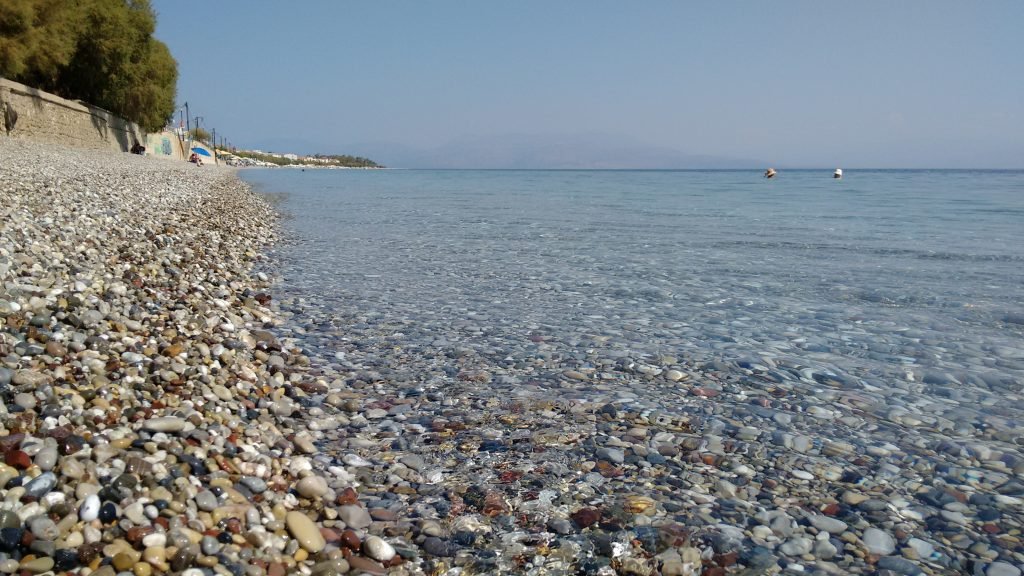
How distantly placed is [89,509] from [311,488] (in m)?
1.06

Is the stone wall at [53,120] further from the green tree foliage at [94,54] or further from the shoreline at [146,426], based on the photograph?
the shoreline at [146,426]

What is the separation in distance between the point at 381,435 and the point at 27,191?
10.3 meters

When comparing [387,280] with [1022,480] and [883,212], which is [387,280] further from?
[883,212]

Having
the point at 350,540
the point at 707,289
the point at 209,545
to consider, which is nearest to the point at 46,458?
the point at 209,545

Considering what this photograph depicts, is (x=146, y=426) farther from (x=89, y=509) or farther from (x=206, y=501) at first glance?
(x=89, y=509)

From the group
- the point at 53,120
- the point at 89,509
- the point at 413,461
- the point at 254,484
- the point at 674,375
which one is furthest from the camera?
the point at 53,120

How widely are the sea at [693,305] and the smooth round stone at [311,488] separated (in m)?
1.95

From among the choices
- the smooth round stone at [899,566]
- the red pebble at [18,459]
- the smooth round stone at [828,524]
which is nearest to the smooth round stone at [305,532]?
the red pebble at [18,459]

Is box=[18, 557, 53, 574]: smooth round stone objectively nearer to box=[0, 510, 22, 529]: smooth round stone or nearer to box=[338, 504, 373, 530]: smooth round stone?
box=[0, 510, 22, 529]: smooth round stone

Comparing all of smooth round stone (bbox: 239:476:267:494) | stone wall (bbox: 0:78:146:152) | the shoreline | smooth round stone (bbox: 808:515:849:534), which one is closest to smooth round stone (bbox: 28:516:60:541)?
Answer: the shoreline

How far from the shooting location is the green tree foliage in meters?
32.3

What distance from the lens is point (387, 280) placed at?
10.2m

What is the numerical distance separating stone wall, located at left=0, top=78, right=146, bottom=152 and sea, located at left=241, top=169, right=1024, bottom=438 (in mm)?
21951

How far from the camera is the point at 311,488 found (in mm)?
3670
